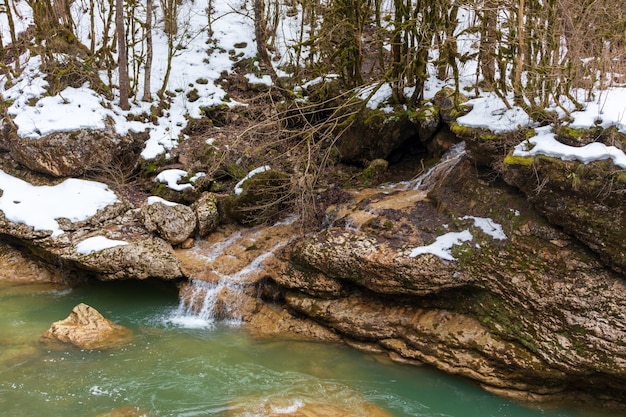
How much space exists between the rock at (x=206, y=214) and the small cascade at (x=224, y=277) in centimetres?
33

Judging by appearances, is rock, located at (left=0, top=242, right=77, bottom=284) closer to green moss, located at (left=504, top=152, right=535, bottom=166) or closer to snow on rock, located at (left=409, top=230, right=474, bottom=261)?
snow on rock, located at (left=409, top=230, right=474, bottom=261)

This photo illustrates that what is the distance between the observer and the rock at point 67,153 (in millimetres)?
10703

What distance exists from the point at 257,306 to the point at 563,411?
17.6 ft

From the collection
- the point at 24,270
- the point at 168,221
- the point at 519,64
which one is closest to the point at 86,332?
the point at 168,221

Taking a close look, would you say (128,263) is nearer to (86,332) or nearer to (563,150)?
(86,332)

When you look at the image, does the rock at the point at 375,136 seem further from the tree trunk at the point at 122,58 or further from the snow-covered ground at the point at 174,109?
the tree trunk at the point at 122,58

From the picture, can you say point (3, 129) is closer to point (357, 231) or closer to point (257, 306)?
point (257, 306)

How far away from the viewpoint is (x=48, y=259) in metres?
9.45

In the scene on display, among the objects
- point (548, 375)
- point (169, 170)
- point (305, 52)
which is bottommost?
point (548, 375)

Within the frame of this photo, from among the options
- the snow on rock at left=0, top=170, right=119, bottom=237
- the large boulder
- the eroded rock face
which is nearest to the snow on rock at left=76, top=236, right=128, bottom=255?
the large boulder

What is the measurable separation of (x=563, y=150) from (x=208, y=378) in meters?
6.33

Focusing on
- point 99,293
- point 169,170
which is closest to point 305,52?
point 169,170

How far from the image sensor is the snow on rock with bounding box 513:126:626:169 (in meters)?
5.84

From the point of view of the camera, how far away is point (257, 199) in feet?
33.0
